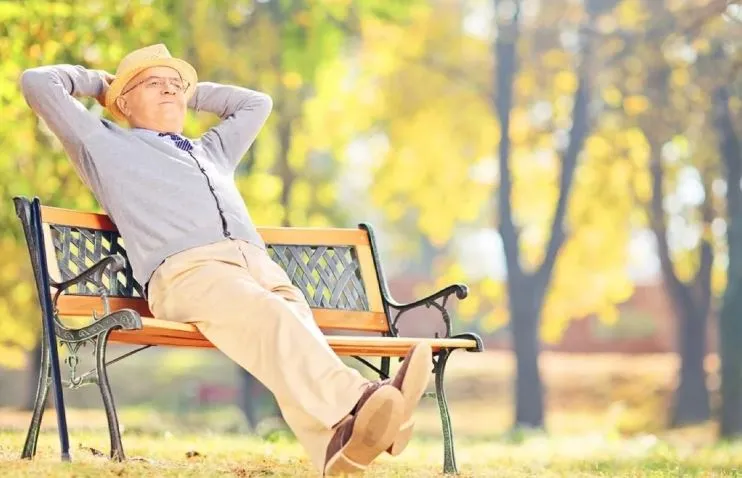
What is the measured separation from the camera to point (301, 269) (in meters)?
5.87

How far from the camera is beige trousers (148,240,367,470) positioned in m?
4.26

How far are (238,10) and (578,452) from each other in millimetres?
4925

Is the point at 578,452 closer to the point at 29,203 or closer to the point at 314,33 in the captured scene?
the point at 314,33

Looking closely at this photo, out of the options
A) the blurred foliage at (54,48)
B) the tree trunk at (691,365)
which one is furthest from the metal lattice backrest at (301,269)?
the tree trunk at (691,365)

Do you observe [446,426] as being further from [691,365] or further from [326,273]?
[691,365]

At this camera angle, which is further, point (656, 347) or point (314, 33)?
point (656, 347)

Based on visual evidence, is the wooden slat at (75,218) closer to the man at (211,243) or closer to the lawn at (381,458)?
the man at (211,243)

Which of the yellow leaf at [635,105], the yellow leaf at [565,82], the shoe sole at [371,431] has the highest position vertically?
the yellow leaf at [565,82]

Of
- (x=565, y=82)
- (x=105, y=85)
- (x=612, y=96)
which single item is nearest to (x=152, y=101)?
(x=105, y=85)

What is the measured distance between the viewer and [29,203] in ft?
16.6

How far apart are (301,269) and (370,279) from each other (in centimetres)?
34

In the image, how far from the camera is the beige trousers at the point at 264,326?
4.26 m

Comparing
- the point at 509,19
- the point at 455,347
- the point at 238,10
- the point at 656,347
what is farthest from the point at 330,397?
the point at 656,347

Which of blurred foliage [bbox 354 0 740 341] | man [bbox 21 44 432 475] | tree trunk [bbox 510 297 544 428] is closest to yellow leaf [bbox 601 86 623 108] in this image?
blurred foliage [bbox 354 0 740 341]
